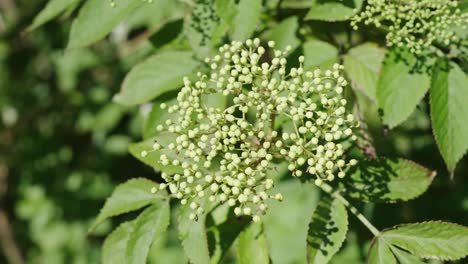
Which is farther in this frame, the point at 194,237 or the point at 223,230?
the point at 223,230

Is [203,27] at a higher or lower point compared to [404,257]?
higher

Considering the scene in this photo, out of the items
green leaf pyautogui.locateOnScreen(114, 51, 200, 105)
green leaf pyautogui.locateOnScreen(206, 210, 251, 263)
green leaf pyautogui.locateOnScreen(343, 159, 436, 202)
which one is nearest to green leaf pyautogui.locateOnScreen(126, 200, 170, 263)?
green leaf pyautogui.locateOnScreen(206, 210, 251, 263)

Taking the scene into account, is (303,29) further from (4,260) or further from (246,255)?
(4,260)

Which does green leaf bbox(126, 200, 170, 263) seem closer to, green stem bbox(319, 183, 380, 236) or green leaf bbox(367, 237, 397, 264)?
green stem bbox(319, 183, 380, 236)

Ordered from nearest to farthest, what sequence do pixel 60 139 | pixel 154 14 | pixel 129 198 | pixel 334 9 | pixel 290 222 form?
pixel 334 9, pixel 129 198, pixel 154 14, pixel 290 222, pixel 60 139

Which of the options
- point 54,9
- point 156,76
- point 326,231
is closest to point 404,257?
point 326,231

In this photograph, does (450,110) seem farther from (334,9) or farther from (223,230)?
(223,230)
